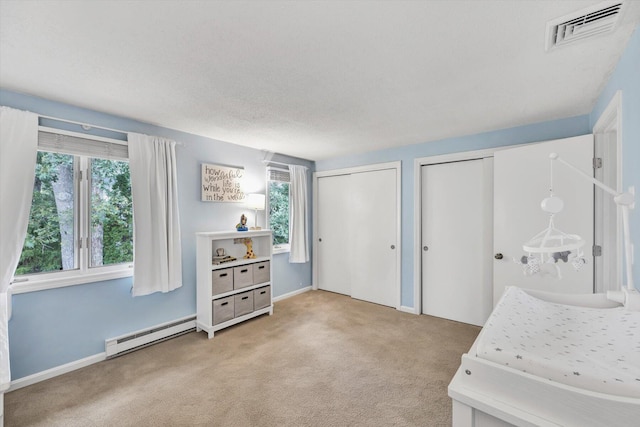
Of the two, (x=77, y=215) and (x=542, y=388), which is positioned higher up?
(x=77, y=215)

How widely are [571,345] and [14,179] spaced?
3.43m

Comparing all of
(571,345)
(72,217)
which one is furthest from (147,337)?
(571,345)

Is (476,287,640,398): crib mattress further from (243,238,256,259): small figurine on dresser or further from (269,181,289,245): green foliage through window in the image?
(269,181,289,245): green foliage through window

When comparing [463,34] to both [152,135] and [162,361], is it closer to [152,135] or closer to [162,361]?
[152,135]

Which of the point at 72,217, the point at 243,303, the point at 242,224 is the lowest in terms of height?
the point at 243,303

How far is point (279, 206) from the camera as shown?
4359 millimetres

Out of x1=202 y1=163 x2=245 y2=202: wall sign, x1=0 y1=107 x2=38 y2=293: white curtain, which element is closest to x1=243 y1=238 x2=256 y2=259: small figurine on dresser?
x1=202 y1=163 x2=245 y2=202: wall sign

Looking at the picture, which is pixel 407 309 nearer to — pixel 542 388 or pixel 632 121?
pixel 632 121

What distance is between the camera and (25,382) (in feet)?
7.02

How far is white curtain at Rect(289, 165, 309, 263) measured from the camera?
431 cm

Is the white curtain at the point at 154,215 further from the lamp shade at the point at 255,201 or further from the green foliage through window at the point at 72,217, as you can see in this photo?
the lamp shade at the point at 255,201

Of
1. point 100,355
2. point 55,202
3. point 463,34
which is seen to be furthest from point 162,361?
point 463,34

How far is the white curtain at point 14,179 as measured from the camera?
78.6 inches

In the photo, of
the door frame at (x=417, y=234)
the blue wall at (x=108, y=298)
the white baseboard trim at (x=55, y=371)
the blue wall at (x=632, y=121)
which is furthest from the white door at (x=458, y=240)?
the white baseboard trim at (x=55, y=371)
